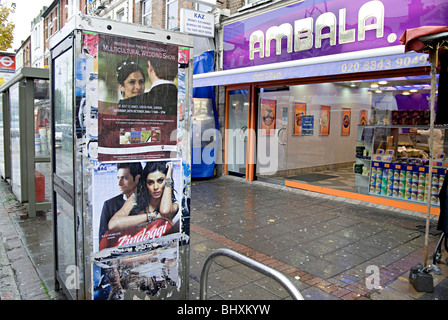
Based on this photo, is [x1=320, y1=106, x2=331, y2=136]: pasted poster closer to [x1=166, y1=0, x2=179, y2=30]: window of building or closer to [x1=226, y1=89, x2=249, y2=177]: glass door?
[x1=226, y1=89, x2=249, y2=177]: glass door

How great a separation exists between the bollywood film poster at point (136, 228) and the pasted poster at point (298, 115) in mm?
7402

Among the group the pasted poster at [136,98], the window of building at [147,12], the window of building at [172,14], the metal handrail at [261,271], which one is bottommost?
the metal handrail at [261,271]

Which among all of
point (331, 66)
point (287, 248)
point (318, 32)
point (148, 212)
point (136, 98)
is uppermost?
point (318, 32)

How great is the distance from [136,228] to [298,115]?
26.0ft

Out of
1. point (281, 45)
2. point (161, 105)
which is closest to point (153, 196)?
point (161, 105)

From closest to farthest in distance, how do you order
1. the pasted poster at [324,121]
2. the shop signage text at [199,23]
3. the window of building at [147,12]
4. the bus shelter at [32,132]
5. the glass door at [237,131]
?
the bus shelter at [32,132] < the shop signage text at [199,23] < the glass door at [237,131] < the pasted poster at [324,121] < the window of building at [147,12]

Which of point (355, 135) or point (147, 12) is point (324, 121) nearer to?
point (355, 135)

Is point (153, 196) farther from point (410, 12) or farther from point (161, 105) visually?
point (410, 12)

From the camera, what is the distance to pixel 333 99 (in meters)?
9.43

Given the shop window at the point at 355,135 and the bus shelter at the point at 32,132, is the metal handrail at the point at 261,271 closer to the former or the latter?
the bus shelter at the point at 32,132

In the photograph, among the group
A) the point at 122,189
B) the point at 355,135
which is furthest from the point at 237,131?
the point at 122,189

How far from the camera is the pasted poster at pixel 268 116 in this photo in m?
9.51

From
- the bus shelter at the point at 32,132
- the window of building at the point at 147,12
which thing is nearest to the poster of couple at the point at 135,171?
the bus shelter at the point at 32,132

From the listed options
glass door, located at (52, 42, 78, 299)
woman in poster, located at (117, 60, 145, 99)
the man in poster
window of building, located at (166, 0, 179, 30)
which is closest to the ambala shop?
window of building, located at (166, 0, 179, 30)
